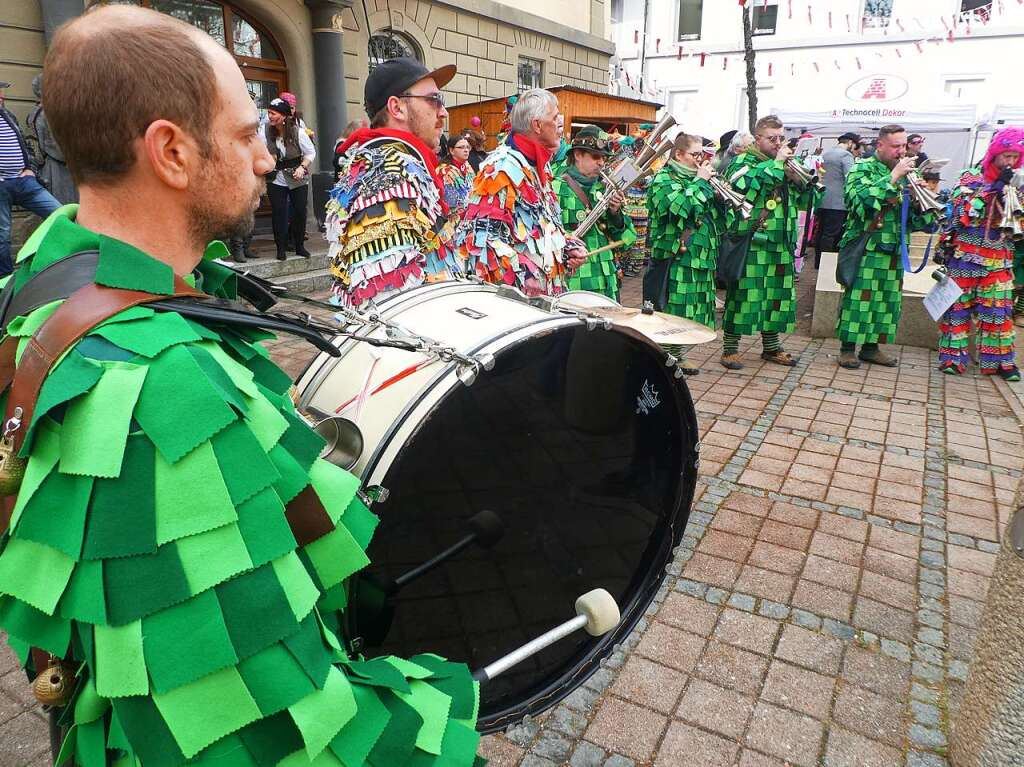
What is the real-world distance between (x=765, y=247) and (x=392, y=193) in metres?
4.37

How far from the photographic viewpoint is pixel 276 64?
9.66 metres

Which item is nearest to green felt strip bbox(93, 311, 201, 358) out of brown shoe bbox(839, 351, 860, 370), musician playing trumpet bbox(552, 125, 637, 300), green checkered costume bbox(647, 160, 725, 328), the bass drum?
the bass drum

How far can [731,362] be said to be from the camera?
618 cm

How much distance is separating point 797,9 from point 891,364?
20.9 m

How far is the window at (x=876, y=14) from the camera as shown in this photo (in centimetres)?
2111

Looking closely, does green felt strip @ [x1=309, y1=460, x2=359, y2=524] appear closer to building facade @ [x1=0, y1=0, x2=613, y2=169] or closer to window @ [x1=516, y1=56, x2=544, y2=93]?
building facade @ [x1=0, y1=0, x2=613, y2=169]

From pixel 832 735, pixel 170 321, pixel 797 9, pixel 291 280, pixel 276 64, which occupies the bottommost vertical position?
pixel 832 735

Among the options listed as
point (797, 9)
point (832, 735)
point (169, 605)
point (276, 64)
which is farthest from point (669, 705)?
point (797, 9)

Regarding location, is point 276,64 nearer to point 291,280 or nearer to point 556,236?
point 291,280

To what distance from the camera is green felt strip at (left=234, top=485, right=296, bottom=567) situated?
2.54ft

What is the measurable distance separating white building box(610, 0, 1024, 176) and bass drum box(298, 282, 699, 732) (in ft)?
49.7

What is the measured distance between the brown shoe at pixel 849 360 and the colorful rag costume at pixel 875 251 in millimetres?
142

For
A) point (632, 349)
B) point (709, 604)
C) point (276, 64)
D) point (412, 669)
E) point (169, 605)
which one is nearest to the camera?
point (169, 605)

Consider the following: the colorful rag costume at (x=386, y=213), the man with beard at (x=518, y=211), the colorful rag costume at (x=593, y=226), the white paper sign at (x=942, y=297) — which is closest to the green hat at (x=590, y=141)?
the colorful rag costume at (x=593, y=226)
